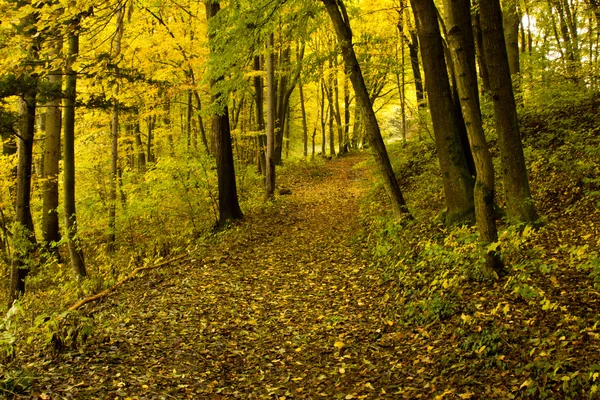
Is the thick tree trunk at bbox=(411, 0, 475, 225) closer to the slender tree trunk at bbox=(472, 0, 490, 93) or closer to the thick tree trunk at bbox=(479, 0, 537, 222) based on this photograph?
the thick tree trunk at bbox=(479, 0, 537, 222)

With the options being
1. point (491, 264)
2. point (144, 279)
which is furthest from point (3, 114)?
point (491, 264)

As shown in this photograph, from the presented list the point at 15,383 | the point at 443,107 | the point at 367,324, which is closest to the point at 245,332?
the point at 367,324

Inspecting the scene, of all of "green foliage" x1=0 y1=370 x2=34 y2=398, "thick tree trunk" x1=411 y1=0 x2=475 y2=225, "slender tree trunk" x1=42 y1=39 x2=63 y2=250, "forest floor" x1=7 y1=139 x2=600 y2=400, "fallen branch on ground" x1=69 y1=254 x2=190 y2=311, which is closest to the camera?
"green foliage" x1=0 y1=370 x2=34 y2=398

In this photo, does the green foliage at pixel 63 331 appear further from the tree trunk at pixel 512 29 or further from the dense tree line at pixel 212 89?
the tree trunk at pixel 512 29

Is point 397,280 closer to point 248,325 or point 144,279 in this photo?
point 248,325

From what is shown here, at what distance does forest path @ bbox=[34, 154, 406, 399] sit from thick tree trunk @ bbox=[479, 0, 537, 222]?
8.74ft

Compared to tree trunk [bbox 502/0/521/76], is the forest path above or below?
below

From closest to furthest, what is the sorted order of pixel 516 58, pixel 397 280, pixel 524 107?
pixel 397 280 < pixel 524 107 < pixel 516 58

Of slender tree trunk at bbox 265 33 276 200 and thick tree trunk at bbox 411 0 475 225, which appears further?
slender tree trunk at bbox 265 33 276 200

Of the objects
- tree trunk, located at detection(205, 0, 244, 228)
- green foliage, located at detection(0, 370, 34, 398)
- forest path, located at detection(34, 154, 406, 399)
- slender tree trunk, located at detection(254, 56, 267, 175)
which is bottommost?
forest path, located at detection(34, 154, 406, 399)

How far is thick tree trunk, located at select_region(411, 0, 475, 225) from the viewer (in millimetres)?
7820

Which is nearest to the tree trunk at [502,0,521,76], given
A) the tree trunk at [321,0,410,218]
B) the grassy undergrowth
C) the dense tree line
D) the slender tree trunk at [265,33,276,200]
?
the dense tree line

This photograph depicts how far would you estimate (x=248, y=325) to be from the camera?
636cm

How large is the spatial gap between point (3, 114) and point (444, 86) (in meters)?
8.79
